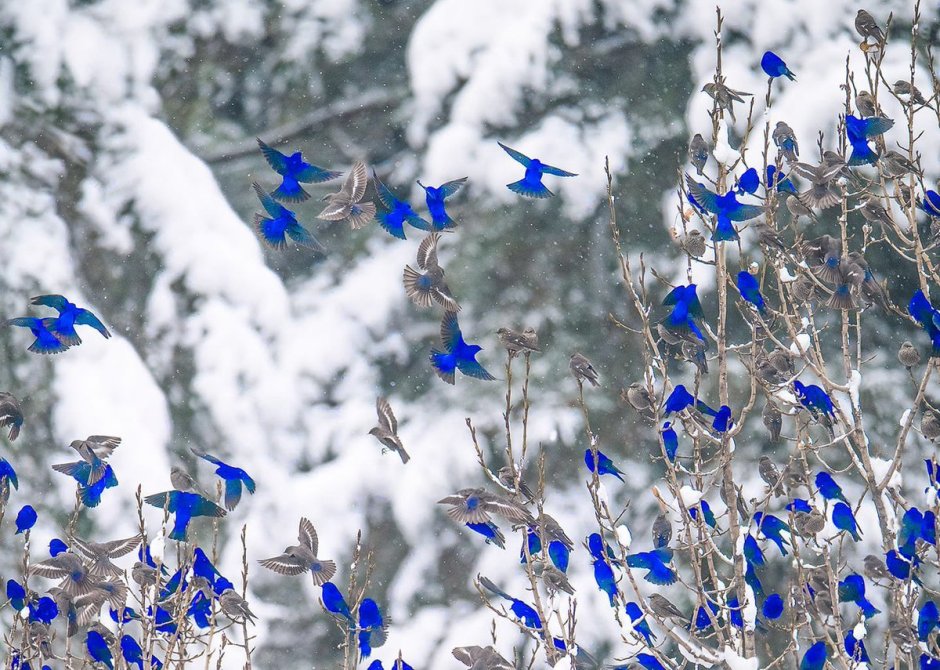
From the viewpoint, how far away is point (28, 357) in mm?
2436

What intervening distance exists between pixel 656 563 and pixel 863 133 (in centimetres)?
80

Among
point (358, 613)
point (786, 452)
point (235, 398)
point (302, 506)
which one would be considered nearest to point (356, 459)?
point (302, 506)

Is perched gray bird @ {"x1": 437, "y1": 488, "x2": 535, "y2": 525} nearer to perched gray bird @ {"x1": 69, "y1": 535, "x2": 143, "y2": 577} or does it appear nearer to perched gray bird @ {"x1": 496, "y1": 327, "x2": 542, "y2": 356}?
perched gray bird @ {"x1": 496, "y1": 327, "x2": 542, "y2": 356}

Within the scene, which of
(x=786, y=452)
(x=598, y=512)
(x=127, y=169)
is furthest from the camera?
(x=127, y=169)

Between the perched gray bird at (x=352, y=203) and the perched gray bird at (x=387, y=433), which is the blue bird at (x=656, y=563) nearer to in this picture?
the perched gray bird at (x=387, y=433)

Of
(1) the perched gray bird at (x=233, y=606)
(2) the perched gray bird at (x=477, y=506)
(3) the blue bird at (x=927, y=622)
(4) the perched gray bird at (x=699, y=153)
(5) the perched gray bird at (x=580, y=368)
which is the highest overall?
(4) the perched gray bird at (x=699, y=153)

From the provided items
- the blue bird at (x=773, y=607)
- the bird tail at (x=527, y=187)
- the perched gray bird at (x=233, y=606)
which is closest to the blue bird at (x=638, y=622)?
the blue bird at (x=773, y=607)

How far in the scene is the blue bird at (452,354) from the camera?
5.54 feet

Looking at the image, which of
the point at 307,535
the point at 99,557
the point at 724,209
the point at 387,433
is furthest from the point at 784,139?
the point at 99,557

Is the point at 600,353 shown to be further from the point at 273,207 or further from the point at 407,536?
the point at 273,207

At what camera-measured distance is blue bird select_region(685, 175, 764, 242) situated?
59.7 inches

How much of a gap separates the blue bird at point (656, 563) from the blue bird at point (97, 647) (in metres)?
0.89

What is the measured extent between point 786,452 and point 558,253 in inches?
29.1

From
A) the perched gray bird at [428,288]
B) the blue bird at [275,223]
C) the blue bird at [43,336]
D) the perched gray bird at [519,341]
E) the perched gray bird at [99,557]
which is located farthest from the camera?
the blue bird at [275,223]
